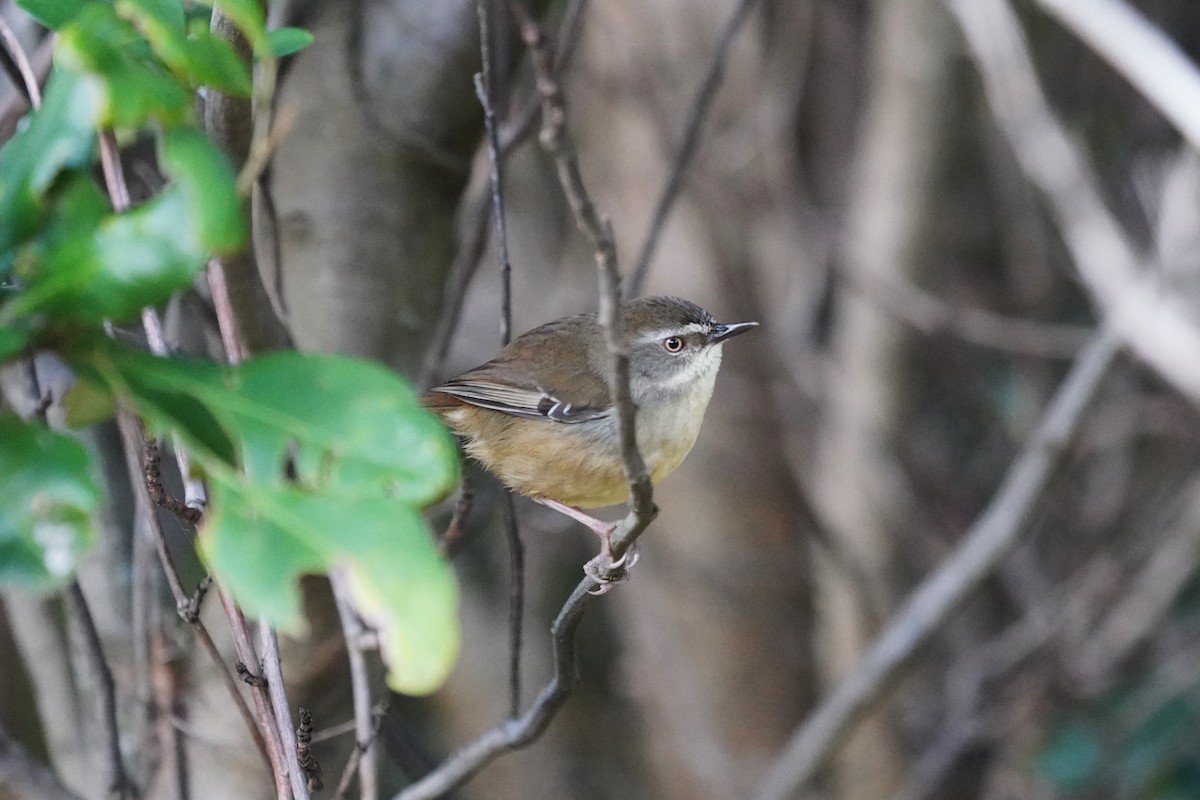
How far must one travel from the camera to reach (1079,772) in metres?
5.49

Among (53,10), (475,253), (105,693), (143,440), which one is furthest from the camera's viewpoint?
(475,253)

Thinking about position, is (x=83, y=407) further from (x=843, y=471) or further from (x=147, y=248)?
(x=843, y=471)

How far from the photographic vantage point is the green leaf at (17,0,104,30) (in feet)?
4.98

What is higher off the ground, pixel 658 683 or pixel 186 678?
pixel 186 678

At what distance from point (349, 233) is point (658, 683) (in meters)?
3.46

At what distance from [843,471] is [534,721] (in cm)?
366

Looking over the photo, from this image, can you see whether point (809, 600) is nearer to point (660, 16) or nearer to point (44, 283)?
point (660, 16)

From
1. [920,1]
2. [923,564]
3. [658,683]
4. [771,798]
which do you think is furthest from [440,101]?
[923,564]

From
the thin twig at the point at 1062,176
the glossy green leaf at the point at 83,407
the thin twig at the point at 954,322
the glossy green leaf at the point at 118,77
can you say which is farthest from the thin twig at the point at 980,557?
the glossy green leaf at the point at 118,77

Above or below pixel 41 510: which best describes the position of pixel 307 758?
below

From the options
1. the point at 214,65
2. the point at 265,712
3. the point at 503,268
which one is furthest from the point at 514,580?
the point at 214,65

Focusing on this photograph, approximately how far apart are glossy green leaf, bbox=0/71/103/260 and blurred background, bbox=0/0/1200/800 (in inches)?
142

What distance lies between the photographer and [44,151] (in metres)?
1.16

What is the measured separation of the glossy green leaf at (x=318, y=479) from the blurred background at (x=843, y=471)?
3.61 m
